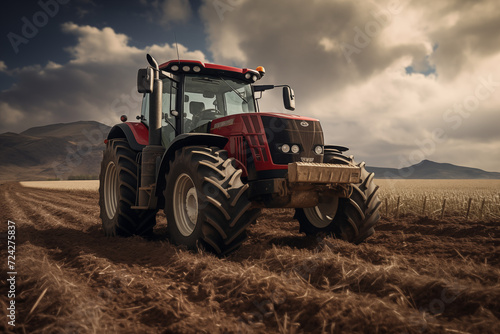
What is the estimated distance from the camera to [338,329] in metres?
2.13

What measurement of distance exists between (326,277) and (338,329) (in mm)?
846

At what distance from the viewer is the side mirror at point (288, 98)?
5527 millimetres

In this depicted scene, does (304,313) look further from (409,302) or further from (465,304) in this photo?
(465,304)

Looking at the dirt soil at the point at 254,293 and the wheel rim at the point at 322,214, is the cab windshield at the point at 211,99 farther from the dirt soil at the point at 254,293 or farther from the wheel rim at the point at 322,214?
the dirt soil at the point at 254,293

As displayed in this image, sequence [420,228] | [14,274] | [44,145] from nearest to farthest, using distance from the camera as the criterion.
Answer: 1. [14,274]
2. [420,228]
3. [44,145]

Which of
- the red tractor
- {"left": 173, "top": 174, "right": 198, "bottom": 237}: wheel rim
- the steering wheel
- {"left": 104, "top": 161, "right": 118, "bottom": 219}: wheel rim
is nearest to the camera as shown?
the red tractor

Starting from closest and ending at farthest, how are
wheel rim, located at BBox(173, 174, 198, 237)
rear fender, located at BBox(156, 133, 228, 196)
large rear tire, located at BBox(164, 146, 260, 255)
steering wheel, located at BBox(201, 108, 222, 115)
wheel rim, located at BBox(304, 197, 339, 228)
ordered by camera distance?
large rear tire, located at BBox(164, 146, 260, 255) → rear fender, located at BBox(156, 133, 228, 196) → wheel rim, located at BBox(173, 174, 198, 237) → wheel rim, located at BBox(304, 197, 339, 228) → steering wheel, located at BBox(201, 108, 222, 115)

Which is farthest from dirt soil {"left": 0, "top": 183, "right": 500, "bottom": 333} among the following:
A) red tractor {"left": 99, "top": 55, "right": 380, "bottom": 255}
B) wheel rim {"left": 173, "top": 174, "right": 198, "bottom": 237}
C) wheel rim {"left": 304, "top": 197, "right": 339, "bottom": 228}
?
wheel rim {"left": 304, "top": 197, "right": 339, "bottom": 228}

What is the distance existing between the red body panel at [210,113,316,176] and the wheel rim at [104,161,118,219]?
9.66ft

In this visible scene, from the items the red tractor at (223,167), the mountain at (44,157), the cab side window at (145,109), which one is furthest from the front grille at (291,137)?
the mountain at (44,157)

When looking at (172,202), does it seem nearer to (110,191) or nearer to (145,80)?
(145,80)

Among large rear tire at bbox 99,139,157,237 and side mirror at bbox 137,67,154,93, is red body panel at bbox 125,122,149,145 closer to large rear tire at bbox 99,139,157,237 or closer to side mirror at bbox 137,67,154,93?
large rear tire at bbox 99,139,157,237

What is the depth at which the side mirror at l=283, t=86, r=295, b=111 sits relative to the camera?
18.1ft

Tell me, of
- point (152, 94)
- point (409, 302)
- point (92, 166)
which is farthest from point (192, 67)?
point (92, 166)
